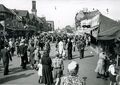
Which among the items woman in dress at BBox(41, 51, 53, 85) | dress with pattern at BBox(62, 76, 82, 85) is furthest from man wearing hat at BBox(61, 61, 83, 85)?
woman in dress at BBox(41, 51, 53, 85)

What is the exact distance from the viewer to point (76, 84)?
4617 mm

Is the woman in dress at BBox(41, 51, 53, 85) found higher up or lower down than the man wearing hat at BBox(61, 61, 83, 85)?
lower down

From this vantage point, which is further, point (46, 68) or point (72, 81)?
point (46, 68)

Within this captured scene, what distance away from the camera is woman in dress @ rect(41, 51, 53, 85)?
10.9 meters

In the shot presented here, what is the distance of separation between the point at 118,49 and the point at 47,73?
22.0 feet

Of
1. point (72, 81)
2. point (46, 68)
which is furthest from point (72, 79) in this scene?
point (46, 68)

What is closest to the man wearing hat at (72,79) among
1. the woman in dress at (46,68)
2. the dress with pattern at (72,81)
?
the dress with pattern at (72,81)

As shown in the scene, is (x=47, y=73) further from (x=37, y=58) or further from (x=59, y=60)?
(x=37, y=58)

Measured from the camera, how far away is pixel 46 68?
11102 mm

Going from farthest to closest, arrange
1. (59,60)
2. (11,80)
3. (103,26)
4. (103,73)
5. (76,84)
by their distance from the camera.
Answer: (103,26), (103,73), (11,80), (59,60), (76,84)

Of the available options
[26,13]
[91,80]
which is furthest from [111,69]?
[26,13]

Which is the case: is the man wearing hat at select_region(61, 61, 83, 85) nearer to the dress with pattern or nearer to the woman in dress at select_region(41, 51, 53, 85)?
the dress with pattern

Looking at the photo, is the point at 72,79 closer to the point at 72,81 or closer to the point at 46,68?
the point at 72,81

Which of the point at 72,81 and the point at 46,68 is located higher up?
the point at 72,81
